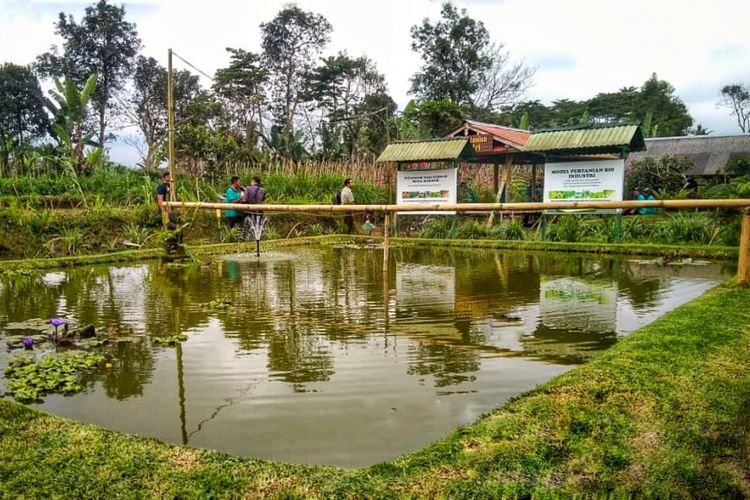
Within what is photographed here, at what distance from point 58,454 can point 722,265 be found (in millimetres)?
9769

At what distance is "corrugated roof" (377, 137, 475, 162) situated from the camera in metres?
14.4

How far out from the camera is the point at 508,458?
2.31 m

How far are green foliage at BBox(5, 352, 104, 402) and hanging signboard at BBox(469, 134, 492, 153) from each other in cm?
1422

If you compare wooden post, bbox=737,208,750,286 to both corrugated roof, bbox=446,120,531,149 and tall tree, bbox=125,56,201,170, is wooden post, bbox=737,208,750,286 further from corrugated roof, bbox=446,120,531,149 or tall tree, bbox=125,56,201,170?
tall tree, bbox=125,56,201,170

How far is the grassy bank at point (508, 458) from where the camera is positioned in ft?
7.00

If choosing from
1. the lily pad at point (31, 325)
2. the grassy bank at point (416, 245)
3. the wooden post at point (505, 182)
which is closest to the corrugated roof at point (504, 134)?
the wooden post at point (505, 182)

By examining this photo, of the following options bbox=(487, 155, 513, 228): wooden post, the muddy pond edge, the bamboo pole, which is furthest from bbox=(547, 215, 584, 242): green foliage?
the muddy pond edge

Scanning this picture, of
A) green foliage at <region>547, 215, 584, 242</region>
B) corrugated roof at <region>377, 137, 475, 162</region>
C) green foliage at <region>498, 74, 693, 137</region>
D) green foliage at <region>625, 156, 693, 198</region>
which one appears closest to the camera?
green foliage at <region>547, 215, 584, 242</region>

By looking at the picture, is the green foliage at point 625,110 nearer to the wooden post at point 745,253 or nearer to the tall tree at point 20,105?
the tall tree at point 20,105

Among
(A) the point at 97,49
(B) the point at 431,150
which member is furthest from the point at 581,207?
(A) the point at 97,49

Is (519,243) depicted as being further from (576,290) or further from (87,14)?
(87,14)

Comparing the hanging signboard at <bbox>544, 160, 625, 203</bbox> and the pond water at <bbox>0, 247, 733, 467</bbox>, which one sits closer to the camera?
the pond water at <bbox>0, 247, 733, 467</bbox>

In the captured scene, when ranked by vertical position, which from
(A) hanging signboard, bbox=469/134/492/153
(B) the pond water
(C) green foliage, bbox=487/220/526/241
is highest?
(A) hanging signboard, bbox=469/134/492/153

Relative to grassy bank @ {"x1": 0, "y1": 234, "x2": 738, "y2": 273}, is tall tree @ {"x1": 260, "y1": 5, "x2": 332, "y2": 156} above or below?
above
